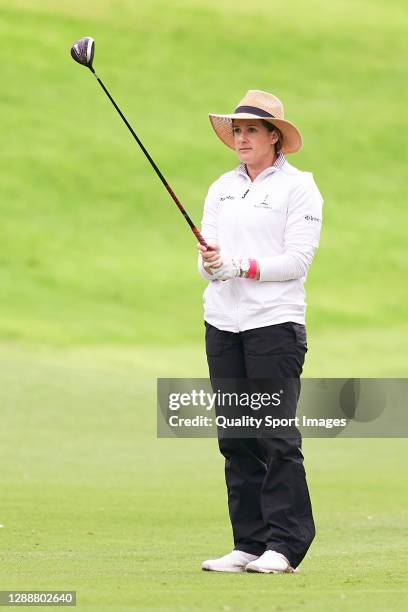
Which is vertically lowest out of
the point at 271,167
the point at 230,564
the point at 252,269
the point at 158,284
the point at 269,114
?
the point at 158,284

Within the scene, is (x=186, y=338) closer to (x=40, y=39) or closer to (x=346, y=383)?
(x=346, y=383)

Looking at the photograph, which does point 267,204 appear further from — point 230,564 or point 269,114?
point 230,564

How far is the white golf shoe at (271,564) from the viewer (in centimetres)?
625

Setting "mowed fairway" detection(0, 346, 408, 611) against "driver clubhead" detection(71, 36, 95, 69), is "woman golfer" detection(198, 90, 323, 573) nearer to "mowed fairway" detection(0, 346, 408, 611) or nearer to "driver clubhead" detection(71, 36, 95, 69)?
"mowed fairway" detection(0, 346, 408, 611)

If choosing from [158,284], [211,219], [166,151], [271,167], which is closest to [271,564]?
[211,219]

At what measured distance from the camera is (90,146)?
109 feet

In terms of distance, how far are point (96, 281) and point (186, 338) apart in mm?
3084

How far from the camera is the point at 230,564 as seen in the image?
21.1 feet

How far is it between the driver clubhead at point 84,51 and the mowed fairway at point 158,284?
2117mm

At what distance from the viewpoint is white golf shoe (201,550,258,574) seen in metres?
6.41

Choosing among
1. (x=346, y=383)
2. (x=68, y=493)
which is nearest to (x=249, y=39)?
(x=346, y=383)

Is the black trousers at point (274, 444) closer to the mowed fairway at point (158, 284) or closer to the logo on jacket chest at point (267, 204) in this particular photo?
the mowed fairway at point (158, 284)

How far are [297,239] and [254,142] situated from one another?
49 cm

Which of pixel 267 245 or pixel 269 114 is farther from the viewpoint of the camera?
pixel 269 114
